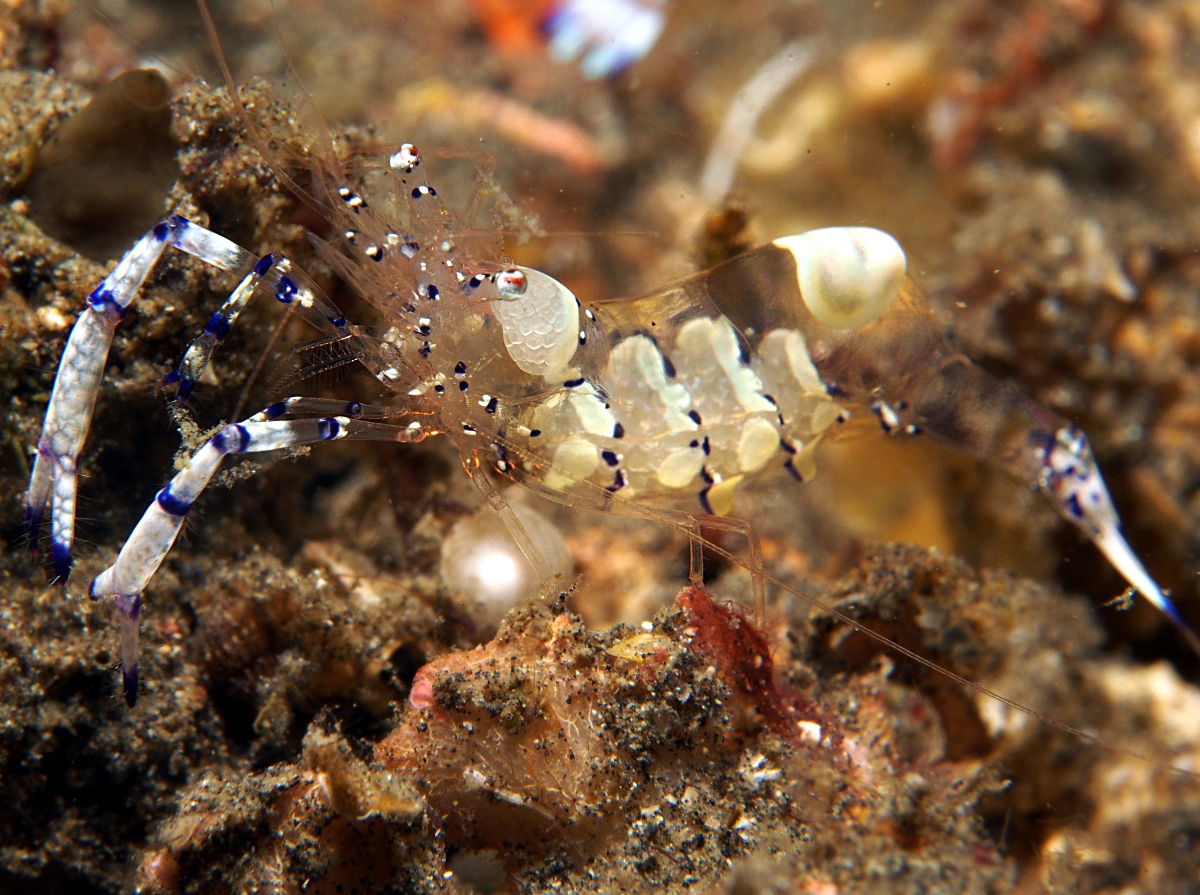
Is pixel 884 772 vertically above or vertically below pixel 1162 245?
below

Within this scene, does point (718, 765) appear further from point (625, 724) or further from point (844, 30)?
point (844, 30)

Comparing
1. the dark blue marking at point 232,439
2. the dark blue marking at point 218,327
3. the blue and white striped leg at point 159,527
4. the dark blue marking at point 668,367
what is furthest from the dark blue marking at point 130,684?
the dark blue marking at point 668,367

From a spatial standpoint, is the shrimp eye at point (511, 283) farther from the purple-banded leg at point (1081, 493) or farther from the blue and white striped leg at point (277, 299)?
the purple-banded leg at point (1081, 493)

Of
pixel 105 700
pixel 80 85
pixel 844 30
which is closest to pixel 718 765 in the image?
pixel 105 700

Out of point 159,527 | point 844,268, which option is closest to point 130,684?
point 159,527

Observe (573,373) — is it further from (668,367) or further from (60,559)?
(60,559)

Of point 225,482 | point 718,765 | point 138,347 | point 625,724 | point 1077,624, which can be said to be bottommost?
point 1077,624

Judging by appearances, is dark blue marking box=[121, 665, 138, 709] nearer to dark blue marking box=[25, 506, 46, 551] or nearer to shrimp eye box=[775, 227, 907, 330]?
dark blue marking box=[25, 506, 46, 551]
